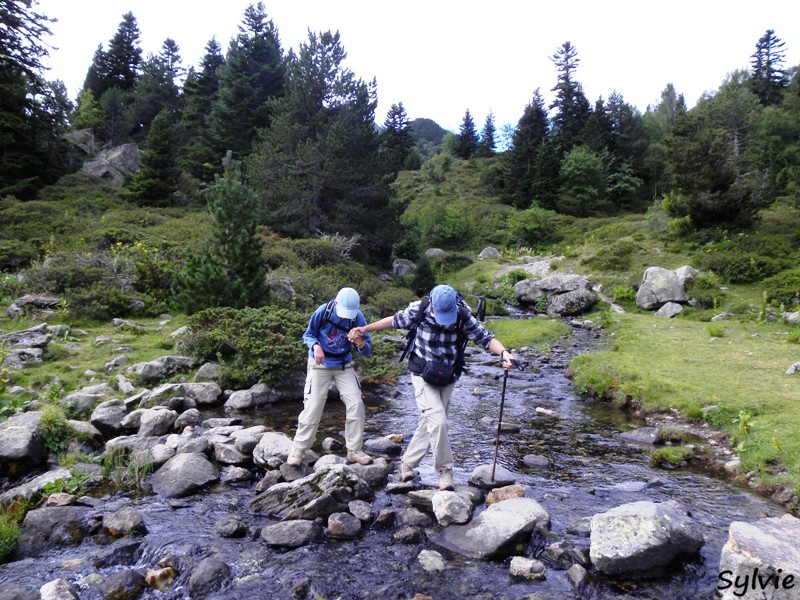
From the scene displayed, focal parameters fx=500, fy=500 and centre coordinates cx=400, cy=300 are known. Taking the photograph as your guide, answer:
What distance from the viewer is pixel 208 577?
5414 millimetres

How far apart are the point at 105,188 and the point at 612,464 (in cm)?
4365

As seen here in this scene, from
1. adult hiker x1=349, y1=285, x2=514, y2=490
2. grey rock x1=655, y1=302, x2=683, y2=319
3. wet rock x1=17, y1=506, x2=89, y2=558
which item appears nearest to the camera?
wet rock x1=17, y1=506, x2=89, y2=558

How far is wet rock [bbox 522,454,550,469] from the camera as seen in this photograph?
8750 millimetres

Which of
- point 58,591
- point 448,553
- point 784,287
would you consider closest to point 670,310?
point 784,287

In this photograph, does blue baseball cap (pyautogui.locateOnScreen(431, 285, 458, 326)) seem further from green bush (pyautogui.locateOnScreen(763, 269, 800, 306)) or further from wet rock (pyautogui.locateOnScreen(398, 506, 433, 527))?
green bush (pyautogui.locateOnScreen(763, 269, 800, 306))

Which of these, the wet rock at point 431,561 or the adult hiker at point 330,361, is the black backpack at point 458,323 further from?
the wet rock at point 431,561

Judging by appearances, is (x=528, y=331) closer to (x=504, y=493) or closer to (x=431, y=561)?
(x=504, y=493)

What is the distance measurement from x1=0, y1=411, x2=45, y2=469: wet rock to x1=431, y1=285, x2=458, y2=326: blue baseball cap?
277 inches

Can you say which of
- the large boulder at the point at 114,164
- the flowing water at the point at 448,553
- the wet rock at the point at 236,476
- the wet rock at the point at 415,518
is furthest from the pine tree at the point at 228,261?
the large boulder at the point at 114,164

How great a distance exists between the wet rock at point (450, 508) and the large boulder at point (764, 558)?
112 inches

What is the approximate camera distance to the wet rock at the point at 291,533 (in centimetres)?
611

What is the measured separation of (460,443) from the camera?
32.2 ft

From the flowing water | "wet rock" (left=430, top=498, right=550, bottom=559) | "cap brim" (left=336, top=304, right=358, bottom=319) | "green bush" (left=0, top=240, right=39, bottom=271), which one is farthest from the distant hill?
"wet rock" (left=430, top=498, right=550, bottom=559)

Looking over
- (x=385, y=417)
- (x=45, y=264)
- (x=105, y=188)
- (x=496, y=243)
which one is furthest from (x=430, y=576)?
(x=496, y=243)
